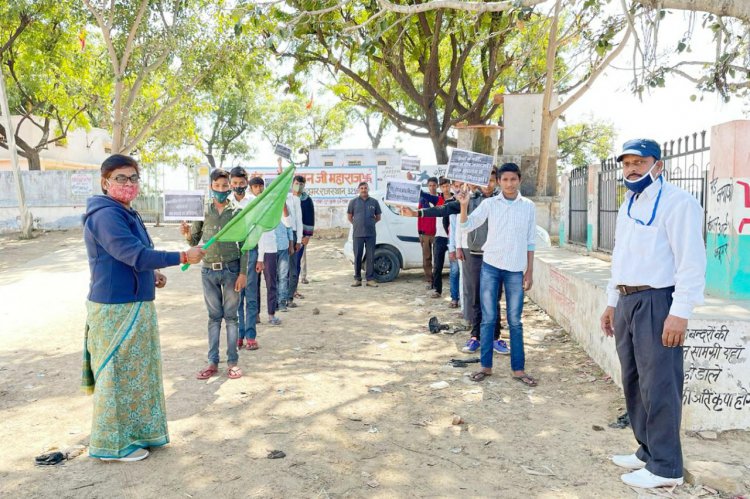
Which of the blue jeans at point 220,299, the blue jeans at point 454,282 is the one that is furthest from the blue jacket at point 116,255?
the blue jeans at point 454,282

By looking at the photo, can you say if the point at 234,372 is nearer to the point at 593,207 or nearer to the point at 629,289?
the point at 629,289

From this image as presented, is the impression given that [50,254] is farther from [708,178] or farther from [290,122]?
[290,122]

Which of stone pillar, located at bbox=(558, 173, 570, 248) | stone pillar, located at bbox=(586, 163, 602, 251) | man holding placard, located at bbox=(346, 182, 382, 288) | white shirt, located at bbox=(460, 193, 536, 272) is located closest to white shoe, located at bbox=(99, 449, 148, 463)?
white shirt, located at bbox=(460, 193, 536, 272)

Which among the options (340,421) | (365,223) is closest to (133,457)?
(340,421)

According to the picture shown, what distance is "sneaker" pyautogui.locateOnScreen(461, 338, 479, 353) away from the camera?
6840 mm

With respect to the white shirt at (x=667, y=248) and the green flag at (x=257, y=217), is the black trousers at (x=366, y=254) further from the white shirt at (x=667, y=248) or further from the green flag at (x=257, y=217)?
the white shirt at (x=667, y=248)

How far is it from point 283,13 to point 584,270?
917 cm

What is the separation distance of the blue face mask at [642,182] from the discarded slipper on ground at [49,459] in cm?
386

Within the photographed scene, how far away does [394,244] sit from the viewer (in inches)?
473

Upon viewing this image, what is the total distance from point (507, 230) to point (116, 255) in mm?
3312

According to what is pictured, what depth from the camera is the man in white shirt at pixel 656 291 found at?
3258 mm

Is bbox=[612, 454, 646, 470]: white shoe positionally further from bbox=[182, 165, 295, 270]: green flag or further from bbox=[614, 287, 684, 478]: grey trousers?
bbox=[182, 165, 295, 270]: green flag

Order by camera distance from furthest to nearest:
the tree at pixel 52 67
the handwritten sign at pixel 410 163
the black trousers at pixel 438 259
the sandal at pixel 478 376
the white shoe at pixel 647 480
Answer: the tree at pixel 52 67, the handwritten sign at pixel 410 163, the black trousers at pixel 438 259, the sandal at pixel 478 376, the white shoe at pixel 647 480

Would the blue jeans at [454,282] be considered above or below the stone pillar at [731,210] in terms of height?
below
